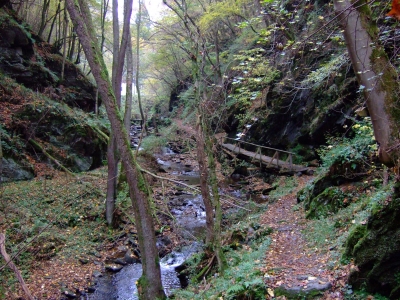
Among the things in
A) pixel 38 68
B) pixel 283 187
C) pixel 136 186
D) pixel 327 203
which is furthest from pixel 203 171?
pixel 38 68

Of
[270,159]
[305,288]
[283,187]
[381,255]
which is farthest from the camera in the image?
[270,159]

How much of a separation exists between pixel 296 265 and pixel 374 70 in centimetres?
368

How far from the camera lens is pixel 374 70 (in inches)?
143

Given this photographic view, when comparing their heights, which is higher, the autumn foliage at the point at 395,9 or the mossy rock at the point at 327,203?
the autumn foliage at the point at 395,9

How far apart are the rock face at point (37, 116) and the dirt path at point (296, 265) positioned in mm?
7282

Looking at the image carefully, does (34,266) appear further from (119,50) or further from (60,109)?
(60,109)

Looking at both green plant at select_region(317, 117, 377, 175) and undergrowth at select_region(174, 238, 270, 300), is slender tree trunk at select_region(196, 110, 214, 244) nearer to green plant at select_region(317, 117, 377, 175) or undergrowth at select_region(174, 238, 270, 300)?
undergrowth at select_region(174, 238, 270, 300)

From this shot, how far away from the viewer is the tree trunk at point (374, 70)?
3613 mm

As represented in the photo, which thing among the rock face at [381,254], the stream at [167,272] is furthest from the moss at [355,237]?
the stream at [167,272]

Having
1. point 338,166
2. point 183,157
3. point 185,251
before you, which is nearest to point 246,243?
point 185,251

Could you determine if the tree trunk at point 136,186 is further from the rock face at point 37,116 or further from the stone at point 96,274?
the rock face at point 37,116

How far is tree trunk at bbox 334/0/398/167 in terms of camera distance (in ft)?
11.9

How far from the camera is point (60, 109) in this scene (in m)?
15.1

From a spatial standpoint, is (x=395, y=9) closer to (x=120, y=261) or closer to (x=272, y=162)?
(x=120, y=261)
